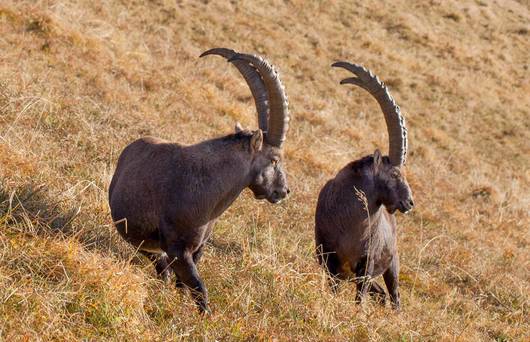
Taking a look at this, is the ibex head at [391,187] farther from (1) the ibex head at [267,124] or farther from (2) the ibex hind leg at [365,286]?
(1) the ibex head at [267,124]

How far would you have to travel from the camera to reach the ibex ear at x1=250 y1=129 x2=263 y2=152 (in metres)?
7.36

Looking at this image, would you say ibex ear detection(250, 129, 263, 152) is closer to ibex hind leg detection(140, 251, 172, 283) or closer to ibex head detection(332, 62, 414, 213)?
ibex hind leg detection(140, 251, 172, 283)

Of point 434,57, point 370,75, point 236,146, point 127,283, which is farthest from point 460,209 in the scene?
point 434,57

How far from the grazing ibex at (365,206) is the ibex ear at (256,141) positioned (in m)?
1.49

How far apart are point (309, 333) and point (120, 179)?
2.65 metres

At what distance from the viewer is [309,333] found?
652cm

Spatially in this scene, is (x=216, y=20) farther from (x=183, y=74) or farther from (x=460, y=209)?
(x=460, y=209)

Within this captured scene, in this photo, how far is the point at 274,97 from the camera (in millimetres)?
7492

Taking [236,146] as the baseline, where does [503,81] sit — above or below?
below

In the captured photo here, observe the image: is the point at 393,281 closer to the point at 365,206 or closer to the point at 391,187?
the point at 365,206

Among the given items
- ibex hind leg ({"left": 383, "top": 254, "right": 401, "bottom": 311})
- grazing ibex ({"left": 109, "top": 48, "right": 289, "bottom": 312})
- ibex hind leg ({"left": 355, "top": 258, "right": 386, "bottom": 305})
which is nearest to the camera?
grazing ibex ({"left": 109, "top": 48, "right": 289, "bottom": 312})

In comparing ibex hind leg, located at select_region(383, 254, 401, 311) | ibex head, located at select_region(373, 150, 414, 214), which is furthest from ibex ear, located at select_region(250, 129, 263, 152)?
ibex hind leg, located at select_region(383, 254, 401, 311)

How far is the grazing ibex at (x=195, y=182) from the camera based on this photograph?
709 cm

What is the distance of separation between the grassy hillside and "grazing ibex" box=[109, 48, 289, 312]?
354 millimetres
